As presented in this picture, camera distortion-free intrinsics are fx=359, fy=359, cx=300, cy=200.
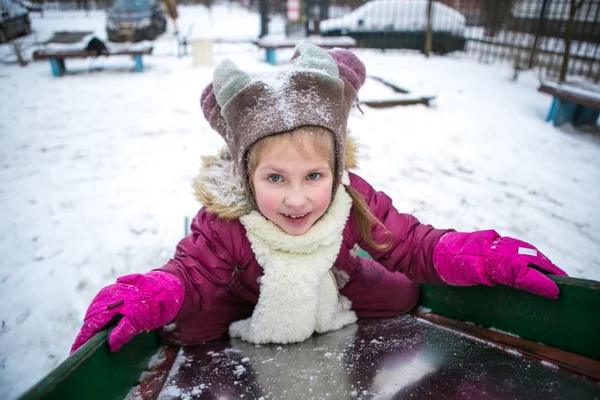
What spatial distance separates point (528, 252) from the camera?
1143mm

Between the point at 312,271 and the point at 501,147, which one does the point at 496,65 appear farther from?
the point at 312,271

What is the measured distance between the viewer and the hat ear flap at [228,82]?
3.58 ft

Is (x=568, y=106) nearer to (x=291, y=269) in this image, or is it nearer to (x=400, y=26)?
(x=291, y=269)

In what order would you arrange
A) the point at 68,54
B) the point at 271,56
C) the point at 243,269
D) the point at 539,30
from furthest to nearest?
the point at 271,56, the point at 68,54, the point at 539,30, the point at 243,269

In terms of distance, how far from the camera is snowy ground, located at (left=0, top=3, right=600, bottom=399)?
207cm

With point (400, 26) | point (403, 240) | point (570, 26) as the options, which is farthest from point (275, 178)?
point (400, 26)

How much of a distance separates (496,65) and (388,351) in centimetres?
866

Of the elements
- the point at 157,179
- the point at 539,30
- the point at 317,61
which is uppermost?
the point at 539,30

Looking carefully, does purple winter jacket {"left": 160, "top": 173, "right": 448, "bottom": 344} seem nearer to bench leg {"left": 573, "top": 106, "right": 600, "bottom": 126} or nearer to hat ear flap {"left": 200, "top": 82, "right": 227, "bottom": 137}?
hat ear flap {"left": 200, "top": 82, "right": 227, "bottom": 137}

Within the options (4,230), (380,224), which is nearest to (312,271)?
(380,224)

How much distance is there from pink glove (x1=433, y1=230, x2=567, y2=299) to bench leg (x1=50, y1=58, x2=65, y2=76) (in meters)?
8.32

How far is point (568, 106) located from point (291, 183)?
4887 millimetres

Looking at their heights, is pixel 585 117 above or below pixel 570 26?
below

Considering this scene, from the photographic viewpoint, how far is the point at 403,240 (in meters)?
1.46
